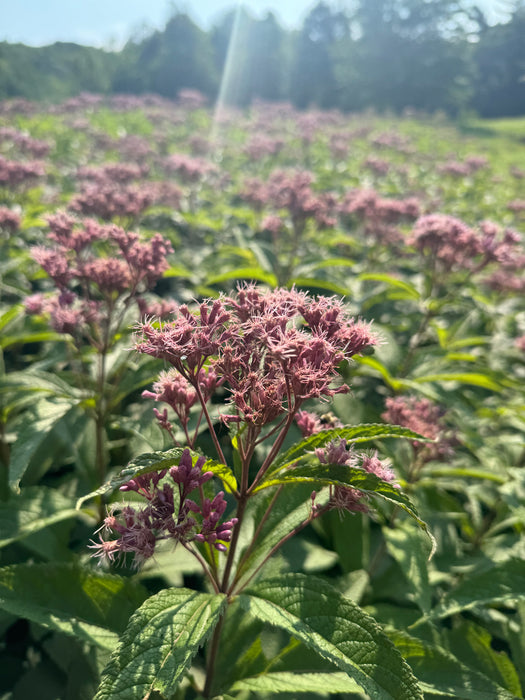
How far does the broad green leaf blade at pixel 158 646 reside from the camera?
128 cm

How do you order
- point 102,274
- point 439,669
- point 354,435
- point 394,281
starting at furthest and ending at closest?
1. point 394,281
2. point 102,274
3. point 439,669
4. point 354,435

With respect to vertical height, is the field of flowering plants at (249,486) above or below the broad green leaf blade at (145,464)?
below

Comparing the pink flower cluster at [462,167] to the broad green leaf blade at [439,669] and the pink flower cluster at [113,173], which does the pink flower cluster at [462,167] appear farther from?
the broad green leaf blade at [439,669]

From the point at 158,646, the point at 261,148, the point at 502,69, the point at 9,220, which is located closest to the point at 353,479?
the point at 158,646

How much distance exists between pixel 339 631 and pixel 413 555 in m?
1.09

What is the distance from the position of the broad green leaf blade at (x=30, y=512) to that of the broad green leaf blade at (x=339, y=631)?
Answer: 1103 millimetres

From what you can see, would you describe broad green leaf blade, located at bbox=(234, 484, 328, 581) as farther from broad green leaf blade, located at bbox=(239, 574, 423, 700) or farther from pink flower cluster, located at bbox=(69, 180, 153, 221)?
pink flower cluster, located at bbox=(69, 180, 153, 221)

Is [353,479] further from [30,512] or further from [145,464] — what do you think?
[30,512]

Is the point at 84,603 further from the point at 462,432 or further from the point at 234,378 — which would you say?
the point at 462,432

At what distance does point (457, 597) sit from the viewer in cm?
218

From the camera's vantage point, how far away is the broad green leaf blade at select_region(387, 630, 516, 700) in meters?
1.84

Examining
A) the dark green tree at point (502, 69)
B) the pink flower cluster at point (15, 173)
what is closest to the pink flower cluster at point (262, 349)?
the pink flower cluster at point (15, 173)

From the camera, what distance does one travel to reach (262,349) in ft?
5.78

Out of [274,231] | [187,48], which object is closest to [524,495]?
[274,231]
